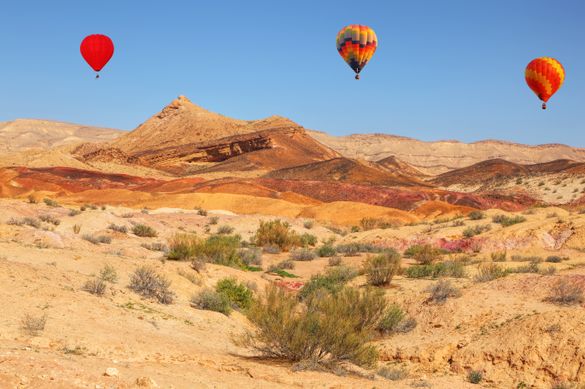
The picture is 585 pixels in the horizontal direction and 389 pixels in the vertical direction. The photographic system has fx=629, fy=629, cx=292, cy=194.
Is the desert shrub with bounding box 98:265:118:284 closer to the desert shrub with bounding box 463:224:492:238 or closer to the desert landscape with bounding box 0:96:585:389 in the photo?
the desert landscape with bounding box 0:96:585:389

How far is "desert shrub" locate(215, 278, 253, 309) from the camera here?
47.3ft

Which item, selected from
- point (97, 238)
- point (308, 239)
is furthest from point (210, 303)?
point (308, 239)

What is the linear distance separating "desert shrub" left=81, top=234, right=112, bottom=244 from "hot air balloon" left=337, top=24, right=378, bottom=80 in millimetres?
26329

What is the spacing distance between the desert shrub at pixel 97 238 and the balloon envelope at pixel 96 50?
25659 mm

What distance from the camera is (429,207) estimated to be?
46594mm

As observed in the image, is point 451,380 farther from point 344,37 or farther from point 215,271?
point 344,37

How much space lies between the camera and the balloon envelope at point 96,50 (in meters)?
43.8

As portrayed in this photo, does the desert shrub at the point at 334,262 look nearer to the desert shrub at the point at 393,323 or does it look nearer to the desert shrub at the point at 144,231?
the desert shrub at the point at 144,231

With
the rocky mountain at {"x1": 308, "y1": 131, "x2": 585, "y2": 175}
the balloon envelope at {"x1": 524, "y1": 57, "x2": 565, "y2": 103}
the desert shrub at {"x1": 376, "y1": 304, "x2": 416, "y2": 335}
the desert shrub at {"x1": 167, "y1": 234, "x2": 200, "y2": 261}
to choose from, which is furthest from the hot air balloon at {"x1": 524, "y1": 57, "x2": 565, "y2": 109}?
the rocky mountain at {"x1": 308, "y1": 131, "x2": 585, "y2": 175}

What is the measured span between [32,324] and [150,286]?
167 inches

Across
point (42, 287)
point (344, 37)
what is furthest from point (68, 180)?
point (42, 287)

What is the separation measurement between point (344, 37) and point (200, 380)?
→ 38722 millimetres

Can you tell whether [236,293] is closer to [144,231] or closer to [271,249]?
[271,249]

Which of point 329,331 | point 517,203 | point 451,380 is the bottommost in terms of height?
point 451,380
